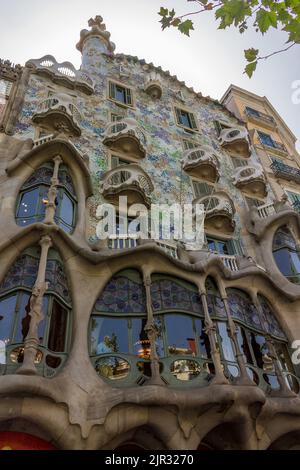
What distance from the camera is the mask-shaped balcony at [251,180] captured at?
18.9m

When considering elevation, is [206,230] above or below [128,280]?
above

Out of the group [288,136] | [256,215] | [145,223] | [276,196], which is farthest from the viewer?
[288,136]

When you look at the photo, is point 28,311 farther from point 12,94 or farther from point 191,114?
point 191,114

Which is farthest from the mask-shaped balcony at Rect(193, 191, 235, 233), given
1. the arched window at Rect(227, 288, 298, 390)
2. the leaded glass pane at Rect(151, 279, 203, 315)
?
the leaded glass pane at Rect(151, 279, 203, 315)

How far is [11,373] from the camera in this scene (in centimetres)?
818

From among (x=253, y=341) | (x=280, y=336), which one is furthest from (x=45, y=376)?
(x=280, y=336)

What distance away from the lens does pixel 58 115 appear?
15211 millimetres

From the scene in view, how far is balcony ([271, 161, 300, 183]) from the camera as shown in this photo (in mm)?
21453

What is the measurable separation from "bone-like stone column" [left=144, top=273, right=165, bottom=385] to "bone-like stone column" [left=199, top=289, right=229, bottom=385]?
145 centimetres

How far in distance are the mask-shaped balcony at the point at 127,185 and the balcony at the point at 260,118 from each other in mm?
14043

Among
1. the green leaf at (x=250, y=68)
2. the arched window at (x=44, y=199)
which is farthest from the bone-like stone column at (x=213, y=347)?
the green leaf at (x=250, y=68)
